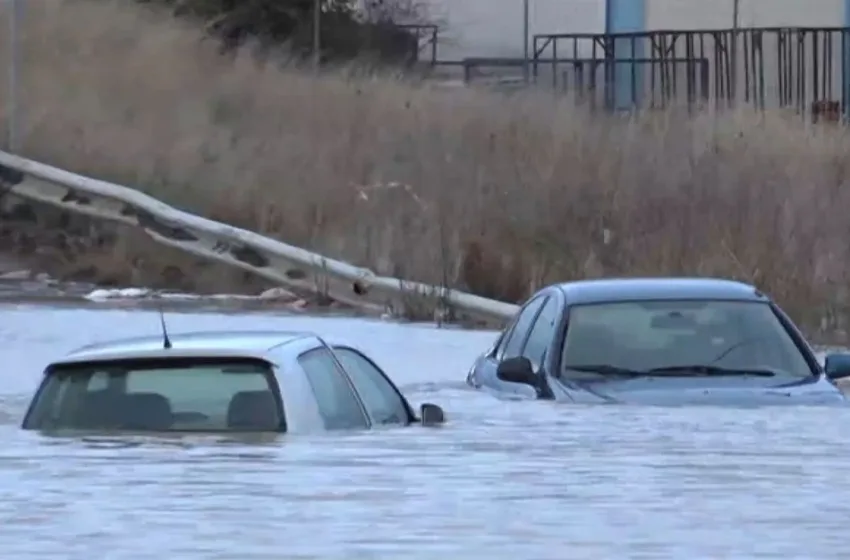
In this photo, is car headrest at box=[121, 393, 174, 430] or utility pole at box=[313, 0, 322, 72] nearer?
car headrest at box=[121, 393, 174, 430]

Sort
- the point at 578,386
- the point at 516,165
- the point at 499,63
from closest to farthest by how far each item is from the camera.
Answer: the point at 578,386 < the point at 516,165 < the point at 499,63

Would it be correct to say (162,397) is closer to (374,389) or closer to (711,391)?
(374,389)

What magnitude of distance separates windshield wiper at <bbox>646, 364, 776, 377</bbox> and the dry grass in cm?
453

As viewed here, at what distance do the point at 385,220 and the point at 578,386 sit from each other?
764 centimetres

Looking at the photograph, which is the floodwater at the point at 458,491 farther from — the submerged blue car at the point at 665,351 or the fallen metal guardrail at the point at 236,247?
the fallen metal guardrail at the point at 236,247

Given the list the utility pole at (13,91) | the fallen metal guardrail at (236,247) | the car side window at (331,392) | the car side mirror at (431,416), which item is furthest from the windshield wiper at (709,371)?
the utility pole at (13,91)

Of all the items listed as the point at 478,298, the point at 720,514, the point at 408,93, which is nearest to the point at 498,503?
the point at 720,514

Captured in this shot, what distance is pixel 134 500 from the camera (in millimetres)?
6734

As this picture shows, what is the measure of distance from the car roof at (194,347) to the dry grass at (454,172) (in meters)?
7.23

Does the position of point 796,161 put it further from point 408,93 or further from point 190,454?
point 190,454

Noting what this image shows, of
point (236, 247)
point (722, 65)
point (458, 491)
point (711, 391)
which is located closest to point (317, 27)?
point (722, 65)

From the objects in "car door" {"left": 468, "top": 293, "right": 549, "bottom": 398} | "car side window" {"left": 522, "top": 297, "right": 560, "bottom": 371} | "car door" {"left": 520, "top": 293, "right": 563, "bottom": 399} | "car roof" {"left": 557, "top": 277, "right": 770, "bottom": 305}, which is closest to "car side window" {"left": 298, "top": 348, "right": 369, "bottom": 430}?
"car door" {"left": 520, "top": 293, "right": 563, "bottom": 399}

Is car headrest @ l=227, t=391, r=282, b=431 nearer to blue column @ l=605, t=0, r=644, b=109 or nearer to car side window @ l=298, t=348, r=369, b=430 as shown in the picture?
car side window @ l=298, t=348, r=369, b=430

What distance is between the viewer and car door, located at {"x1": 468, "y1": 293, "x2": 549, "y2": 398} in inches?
496
